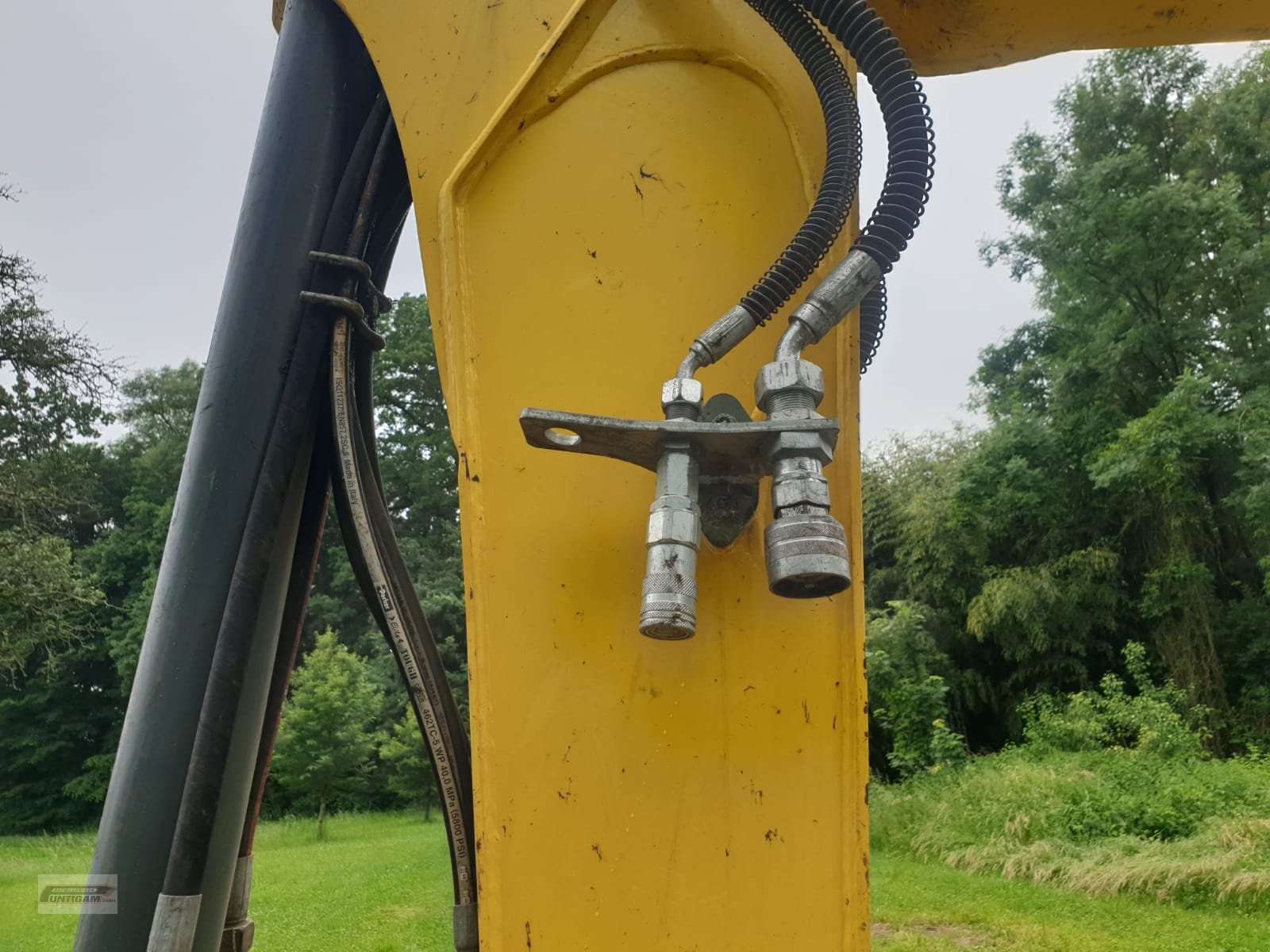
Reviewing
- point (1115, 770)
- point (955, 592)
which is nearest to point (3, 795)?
point (955, 592)

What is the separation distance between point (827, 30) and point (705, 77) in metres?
0.16

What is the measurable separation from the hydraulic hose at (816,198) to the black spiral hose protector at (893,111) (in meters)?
0.02

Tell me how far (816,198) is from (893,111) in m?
0.11

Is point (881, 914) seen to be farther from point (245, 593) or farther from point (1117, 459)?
point (1117, 459)

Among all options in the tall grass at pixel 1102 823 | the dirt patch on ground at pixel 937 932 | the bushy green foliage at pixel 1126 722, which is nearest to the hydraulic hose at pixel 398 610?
the dirt patch on ground at pixel 937 932

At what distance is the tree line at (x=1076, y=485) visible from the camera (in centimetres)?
1133

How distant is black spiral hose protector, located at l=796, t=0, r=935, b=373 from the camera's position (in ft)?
2.66

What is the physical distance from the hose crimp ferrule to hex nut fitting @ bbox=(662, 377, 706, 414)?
4 centimetres

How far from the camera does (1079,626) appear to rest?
12008mm

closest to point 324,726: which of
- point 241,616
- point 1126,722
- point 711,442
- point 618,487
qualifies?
point 1126,722

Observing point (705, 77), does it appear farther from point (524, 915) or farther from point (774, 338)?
point (524, 915)

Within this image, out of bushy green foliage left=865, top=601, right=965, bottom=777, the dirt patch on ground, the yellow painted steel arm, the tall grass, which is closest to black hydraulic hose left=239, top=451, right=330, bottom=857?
the yellow painted steel arm

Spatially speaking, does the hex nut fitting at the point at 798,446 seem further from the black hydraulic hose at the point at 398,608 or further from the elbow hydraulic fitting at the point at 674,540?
the black hydraulic hose at the point at 398,608

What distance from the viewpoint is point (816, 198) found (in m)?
0.83
